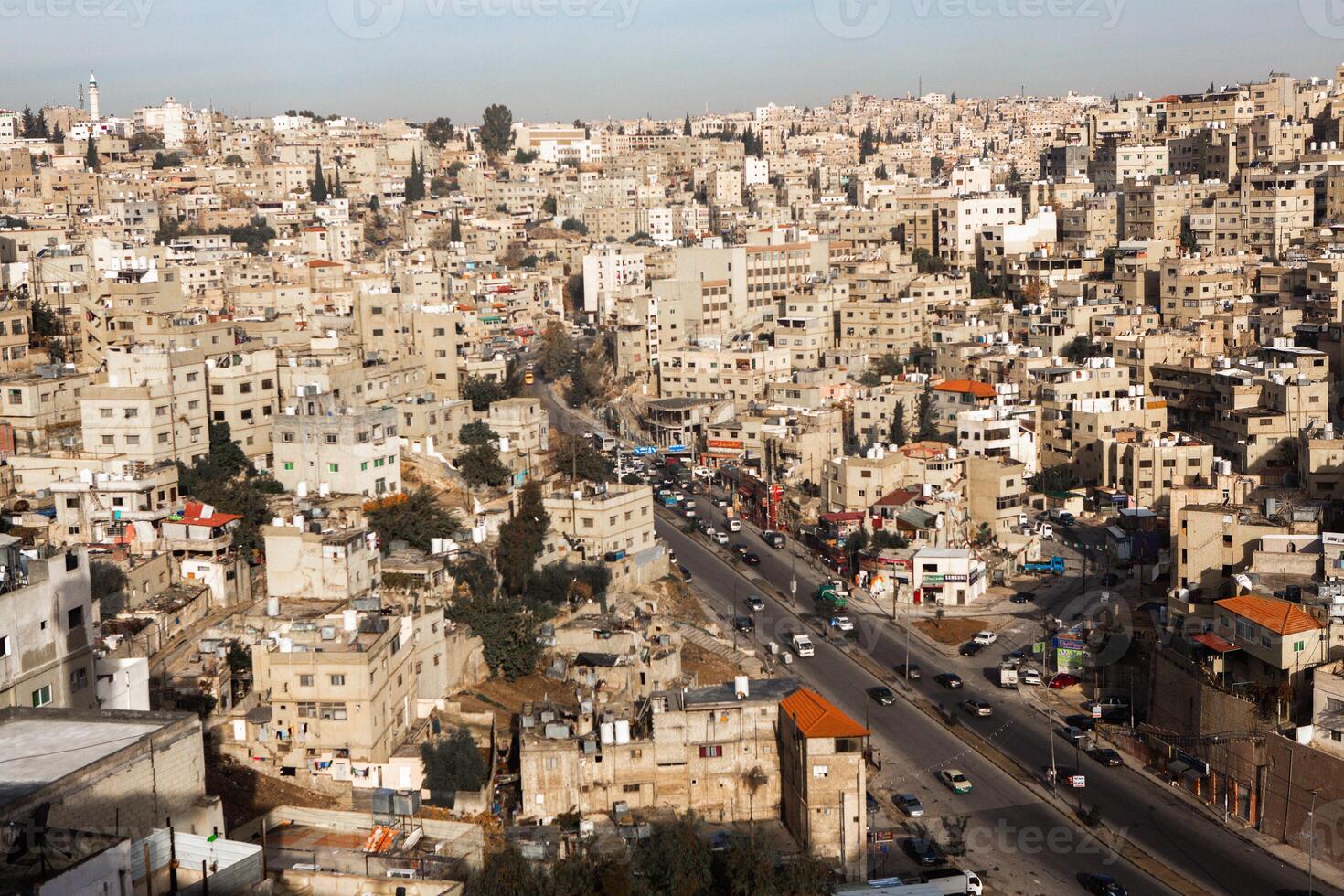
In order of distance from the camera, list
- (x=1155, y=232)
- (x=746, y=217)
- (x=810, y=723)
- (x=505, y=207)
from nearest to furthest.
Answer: (x=810, y=723) → (x=1155, y=232) → (x=746, y=217) → (x=505, y=207)

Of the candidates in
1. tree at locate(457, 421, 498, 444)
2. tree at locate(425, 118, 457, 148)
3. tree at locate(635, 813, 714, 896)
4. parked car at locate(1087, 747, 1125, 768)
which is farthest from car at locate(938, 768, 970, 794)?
tree at locate(425, 118, 457, 148)

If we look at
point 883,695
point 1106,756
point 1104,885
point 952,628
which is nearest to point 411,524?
point 883,695

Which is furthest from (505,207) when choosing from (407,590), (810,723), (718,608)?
(810,723)

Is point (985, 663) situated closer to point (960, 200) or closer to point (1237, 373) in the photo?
point (1237, 373)

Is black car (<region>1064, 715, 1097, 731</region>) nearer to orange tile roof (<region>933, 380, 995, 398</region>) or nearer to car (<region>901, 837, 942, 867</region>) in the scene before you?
car (<region>901, 837, 942, 867</region>)

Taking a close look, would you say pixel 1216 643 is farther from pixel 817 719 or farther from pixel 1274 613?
pixel 817 719

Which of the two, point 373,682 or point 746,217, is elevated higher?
point 746,217
